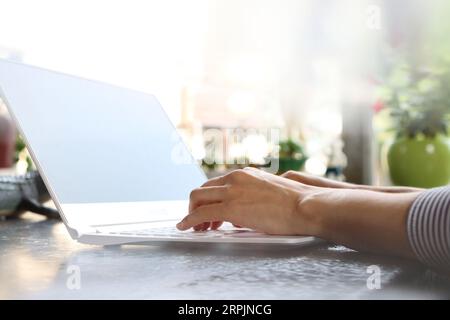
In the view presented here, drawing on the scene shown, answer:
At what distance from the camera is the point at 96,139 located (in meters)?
0.87

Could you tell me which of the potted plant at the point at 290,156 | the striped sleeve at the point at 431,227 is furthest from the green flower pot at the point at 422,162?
the striped sleeve at the point at 431,227

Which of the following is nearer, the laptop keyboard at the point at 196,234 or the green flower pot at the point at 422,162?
the laptop keyboard at the point at 196,234

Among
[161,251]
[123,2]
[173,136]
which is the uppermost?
[123,2]

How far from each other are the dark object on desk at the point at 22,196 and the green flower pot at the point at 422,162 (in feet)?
3.59

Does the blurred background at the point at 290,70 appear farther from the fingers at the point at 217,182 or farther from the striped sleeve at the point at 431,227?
the striped sleeve at the point at 431,227

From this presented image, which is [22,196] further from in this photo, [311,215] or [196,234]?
[311,215]

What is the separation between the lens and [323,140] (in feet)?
8.67

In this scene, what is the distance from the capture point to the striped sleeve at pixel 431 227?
492mm

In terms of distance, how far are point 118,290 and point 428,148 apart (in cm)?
153

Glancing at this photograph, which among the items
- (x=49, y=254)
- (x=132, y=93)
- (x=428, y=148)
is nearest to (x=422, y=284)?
(x=49, y=254)

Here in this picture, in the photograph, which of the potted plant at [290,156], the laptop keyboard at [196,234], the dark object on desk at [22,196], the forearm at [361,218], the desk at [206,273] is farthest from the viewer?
the potted plant at [290,156]

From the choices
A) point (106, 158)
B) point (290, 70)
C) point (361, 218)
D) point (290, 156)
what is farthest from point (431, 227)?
point (290, 70)

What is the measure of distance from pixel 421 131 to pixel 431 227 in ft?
4.66

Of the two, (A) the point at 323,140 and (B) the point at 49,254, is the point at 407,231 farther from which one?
(A) the point at 323,140
